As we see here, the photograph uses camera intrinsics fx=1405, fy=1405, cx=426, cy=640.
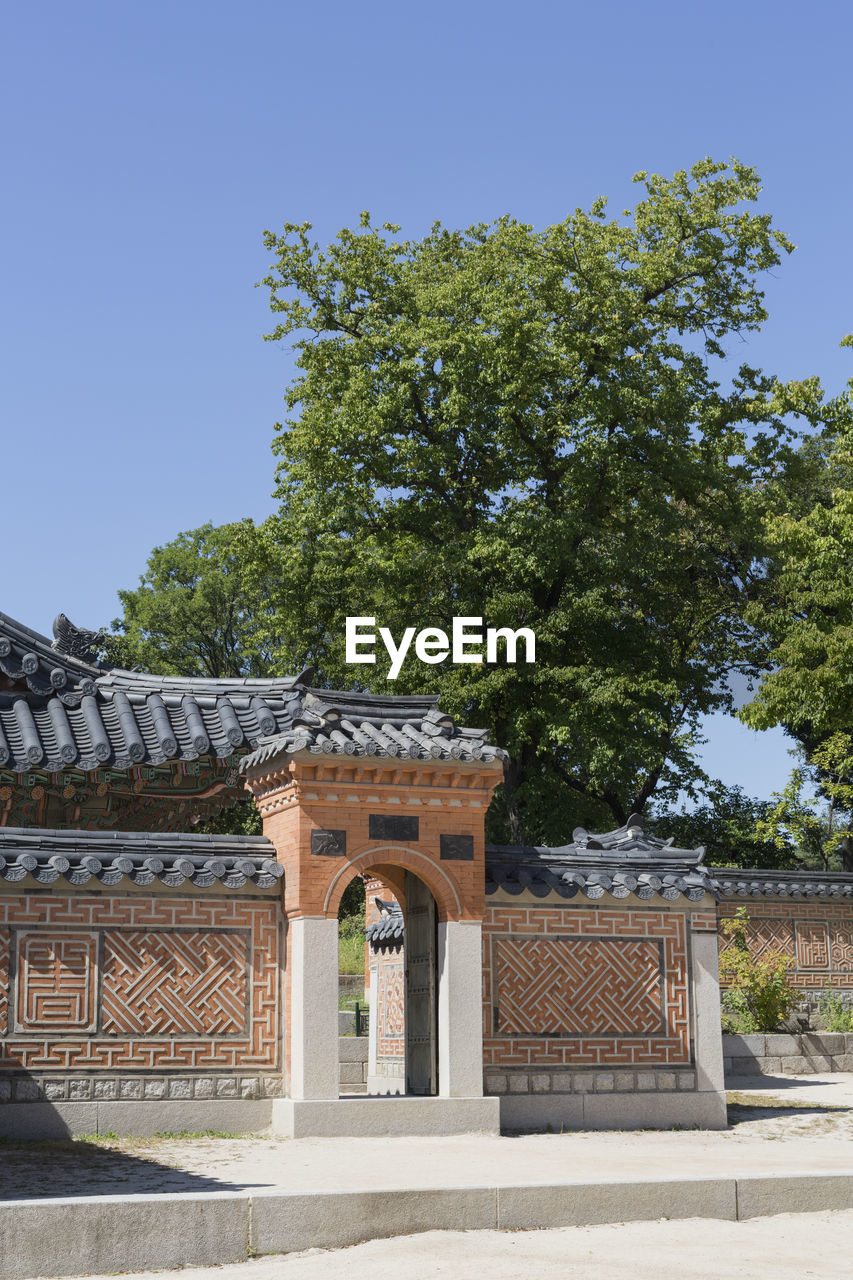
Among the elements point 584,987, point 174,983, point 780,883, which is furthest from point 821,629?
point 174,983

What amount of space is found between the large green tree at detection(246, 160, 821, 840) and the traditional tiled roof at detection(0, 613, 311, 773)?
11.5 meters

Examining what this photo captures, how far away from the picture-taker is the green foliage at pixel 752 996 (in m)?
20.3

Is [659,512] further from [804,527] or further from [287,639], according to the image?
[287,639]

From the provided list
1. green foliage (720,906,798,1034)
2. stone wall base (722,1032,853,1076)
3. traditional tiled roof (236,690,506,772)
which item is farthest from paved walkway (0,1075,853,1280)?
green foliage (720,906,798,1034)

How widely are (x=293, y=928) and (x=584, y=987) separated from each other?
325 cm

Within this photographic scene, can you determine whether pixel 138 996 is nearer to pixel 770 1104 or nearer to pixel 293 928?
pixel 293 928

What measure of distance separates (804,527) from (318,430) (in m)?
10.3

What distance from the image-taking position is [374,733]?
1393cm

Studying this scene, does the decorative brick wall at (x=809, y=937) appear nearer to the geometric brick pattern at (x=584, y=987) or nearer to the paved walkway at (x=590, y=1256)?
the geometric brick pattern at (x=584, y=987)

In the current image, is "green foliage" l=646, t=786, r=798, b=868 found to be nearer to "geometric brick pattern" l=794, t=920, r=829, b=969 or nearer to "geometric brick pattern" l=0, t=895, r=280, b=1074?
"geometric brick pattern" l=794, t=920, r=829, b=969

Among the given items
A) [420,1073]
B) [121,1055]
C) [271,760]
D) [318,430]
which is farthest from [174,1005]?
[318,430]

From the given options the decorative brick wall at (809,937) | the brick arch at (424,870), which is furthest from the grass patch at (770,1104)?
the decorative brick wall at (809,937)

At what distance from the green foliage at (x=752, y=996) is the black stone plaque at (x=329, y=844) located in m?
9.18

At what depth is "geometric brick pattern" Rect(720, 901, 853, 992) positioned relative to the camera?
77.2 ft
